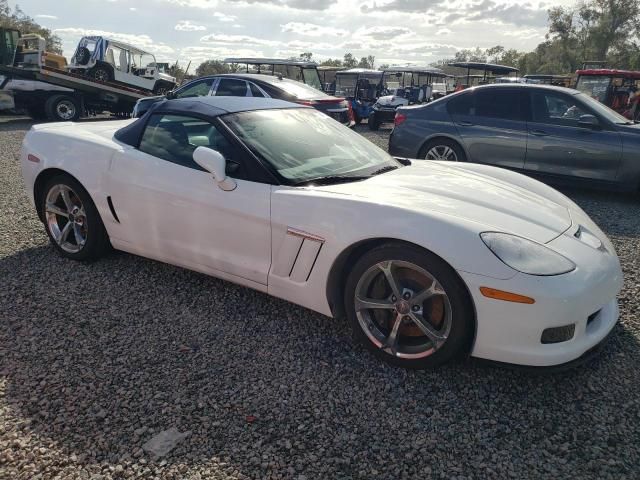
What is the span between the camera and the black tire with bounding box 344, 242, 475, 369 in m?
2.26

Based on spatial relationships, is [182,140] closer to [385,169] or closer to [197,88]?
[385,169]


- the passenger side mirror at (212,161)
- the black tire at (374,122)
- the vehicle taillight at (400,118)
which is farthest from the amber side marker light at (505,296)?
the black tire at (374,122)

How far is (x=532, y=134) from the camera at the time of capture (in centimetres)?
635

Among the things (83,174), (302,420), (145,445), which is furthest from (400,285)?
(83,174)

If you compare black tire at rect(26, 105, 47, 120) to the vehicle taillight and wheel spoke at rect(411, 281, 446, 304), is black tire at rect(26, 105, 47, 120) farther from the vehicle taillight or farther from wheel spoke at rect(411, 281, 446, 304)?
wheel spoke at rect(411, 281, 446, 304)

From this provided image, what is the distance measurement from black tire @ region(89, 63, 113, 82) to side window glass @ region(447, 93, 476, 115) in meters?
13.6

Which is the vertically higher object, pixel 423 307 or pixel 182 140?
pixel 182 140

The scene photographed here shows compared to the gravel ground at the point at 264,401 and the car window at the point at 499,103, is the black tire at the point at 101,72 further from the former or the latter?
the gravel ground at the point at 264,401

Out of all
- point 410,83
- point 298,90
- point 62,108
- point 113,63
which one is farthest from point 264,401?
point 410,83

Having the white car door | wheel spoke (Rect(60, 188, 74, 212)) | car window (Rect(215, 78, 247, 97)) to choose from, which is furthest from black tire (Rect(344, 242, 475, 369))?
car window (Rect(215, 78, 247, 97))

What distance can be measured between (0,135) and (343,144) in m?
11.6

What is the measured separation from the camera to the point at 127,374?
2.46m

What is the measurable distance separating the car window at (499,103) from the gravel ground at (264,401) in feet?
12.8

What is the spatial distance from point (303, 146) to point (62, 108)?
45.5 feet
